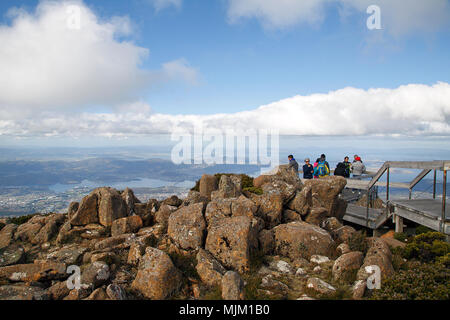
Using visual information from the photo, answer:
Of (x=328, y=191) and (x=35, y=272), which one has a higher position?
(x=328, y=191)

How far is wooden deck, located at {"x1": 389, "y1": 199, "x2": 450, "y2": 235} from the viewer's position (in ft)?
34.9

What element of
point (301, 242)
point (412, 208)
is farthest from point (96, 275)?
point (412, 208)

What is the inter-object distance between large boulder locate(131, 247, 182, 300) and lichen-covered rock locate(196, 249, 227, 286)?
68 centimetres

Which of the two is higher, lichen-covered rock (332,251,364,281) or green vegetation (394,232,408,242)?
lichen-covered rock (332,251,364,281)

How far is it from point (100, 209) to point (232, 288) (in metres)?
8.74

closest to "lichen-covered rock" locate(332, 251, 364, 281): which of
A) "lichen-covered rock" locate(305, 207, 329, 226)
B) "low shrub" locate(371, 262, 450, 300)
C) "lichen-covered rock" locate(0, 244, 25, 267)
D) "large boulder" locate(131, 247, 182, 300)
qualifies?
"low shrub" locate(371, 262, 450, 300)

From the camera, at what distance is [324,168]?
66.3 feet

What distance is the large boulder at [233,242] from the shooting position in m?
8.15

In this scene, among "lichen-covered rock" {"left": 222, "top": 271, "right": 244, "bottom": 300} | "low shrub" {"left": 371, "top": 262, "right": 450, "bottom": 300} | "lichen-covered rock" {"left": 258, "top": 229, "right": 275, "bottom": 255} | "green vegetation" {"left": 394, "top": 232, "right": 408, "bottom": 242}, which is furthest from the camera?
"green vegetation" {"left": 394, "top": 232, "right": 408, "bottom": 242}

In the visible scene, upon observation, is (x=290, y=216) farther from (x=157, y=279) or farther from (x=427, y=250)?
(x=157, y=279)

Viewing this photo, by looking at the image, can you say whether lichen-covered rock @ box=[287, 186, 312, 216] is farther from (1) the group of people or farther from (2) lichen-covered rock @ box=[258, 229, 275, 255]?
(1) the group of people

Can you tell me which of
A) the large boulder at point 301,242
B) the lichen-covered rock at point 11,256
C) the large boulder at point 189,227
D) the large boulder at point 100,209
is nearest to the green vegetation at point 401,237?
the large boulder at point 301,242
